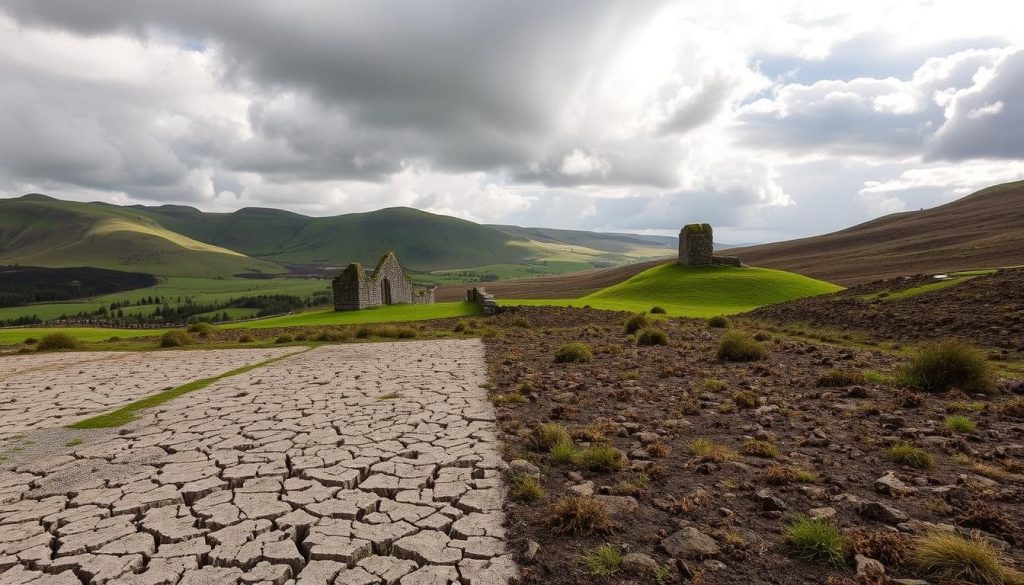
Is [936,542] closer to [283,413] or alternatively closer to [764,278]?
[283,413]

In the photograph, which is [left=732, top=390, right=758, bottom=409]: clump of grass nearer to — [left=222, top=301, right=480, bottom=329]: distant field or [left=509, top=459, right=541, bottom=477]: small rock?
[left=509, top=459, right=541, bottom=477]: small rock

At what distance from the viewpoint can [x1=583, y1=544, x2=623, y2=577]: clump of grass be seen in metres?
4.02

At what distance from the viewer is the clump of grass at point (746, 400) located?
8.59m

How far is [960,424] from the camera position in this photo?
6.84 metres

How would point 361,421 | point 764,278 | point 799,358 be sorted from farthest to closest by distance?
1. point 764,278
2. point 799,358
3. point 361,421

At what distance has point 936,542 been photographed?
3824mm

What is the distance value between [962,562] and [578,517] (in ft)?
9.51

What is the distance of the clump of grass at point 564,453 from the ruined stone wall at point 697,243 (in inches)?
1452

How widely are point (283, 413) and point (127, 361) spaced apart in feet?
34.4

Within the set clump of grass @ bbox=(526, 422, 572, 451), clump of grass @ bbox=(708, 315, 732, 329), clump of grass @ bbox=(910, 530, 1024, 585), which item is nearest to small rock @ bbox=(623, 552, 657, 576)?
clump of grass @ bbox=(910, 530, 1024, 585)

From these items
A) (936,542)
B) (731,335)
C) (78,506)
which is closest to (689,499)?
(936,542)

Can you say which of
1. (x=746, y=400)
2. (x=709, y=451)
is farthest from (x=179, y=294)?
(x=709, y=451)

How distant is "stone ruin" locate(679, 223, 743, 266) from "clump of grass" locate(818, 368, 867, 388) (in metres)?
31.9

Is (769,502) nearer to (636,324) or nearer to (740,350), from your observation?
(740,350)
